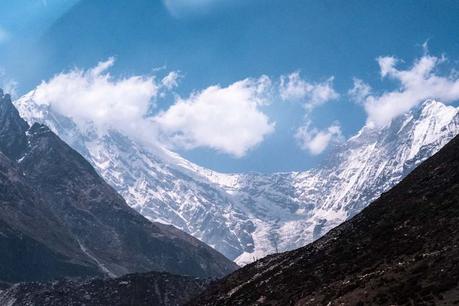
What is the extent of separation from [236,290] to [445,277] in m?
54.7

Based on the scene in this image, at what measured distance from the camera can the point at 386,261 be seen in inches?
3177

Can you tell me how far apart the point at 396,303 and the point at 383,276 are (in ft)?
33.3

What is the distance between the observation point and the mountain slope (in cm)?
6819

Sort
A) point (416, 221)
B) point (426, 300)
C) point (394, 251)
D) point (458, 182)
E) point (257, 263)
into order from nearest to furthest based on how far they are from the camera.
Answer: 1. point (426, 300)
2. point (394, 251)
3. point (416, 221)
4. point (458, 182)
5. point (257, 263)

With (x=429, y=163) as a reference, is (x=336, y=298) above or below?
below

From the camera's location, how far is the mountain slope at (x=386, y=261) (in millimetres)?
68188

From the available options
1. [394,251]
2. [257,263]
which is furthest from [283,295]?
[257,263]

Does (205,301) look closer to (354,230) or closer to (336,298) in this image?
(354,230)

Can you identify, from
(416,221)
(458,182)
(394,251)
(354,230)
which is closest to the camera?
(394,251)

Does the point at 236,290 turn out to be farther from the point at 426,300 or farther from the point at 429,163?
the point at 426,300

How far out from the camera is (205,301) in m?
122

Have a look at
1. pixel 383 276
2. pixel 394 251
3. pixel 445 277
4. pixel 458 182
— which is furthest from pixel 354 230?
pixel 445 277

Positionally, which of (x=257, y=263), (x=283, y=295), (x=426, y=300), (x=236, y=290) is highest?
(x=257, y=263)

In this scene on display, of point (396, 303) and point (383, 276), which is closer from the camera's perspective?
point (396, 303)
